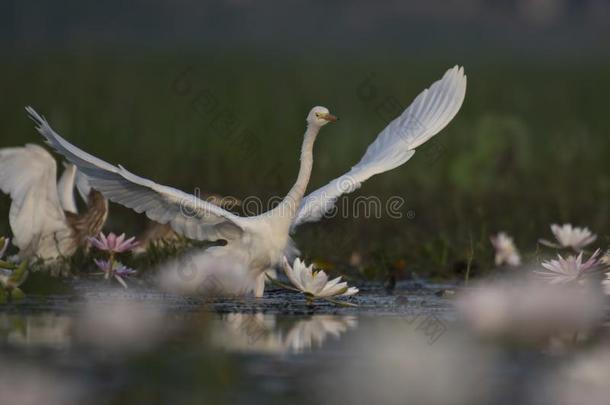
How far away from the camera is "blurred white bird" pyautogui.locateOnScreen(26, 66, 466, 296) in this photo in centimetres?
683

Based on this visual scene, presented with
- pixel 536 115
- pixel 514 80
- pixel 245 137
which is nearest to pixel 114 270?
pixel 245 137

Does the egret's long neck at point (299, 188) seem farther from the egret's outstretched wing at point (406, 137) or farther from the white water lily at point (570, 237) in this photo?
the white water lily at point (570, 237)

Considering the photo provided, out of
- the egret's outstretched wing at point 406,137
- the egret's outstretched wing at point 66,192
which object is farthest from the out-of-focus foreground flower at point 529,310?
the egret's outstretched wing at point 66,192

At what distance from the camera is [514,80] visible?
851 inches

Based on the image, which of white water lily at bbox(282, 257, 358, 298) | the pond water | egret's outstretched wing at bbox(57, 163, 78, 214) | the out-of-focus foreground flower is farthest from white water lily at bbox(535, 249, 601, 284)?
egret's outstretched wing at bbox(57, 163, 78, 214)

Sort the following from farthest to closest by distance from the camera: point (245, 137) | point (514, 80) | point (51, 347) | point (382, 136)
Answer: point (514, 80)
point (245, 137)
point (382, 136)
point (51, 347)

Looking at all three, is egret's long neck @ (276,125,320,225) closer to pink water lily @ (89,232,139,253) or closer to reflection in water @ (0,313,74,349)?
pink water lily @ (89,232,139,253)

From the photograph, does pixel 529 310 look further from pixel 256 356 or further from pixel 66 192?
pixel 66 192

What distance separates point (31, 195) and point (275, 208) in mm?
1804

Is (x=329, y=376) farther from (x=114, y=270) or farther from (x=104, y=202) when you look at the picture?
(x=104, y=202)

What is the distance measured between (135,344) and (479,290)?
2872mm

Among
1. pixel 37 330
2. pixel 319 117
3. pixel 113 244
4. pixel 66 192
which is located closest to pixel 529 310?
pixel 319 117

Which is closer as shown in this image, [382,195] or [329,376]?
[329,376]

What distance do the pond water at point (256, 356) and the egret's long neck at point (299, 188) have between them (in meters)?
0.59
